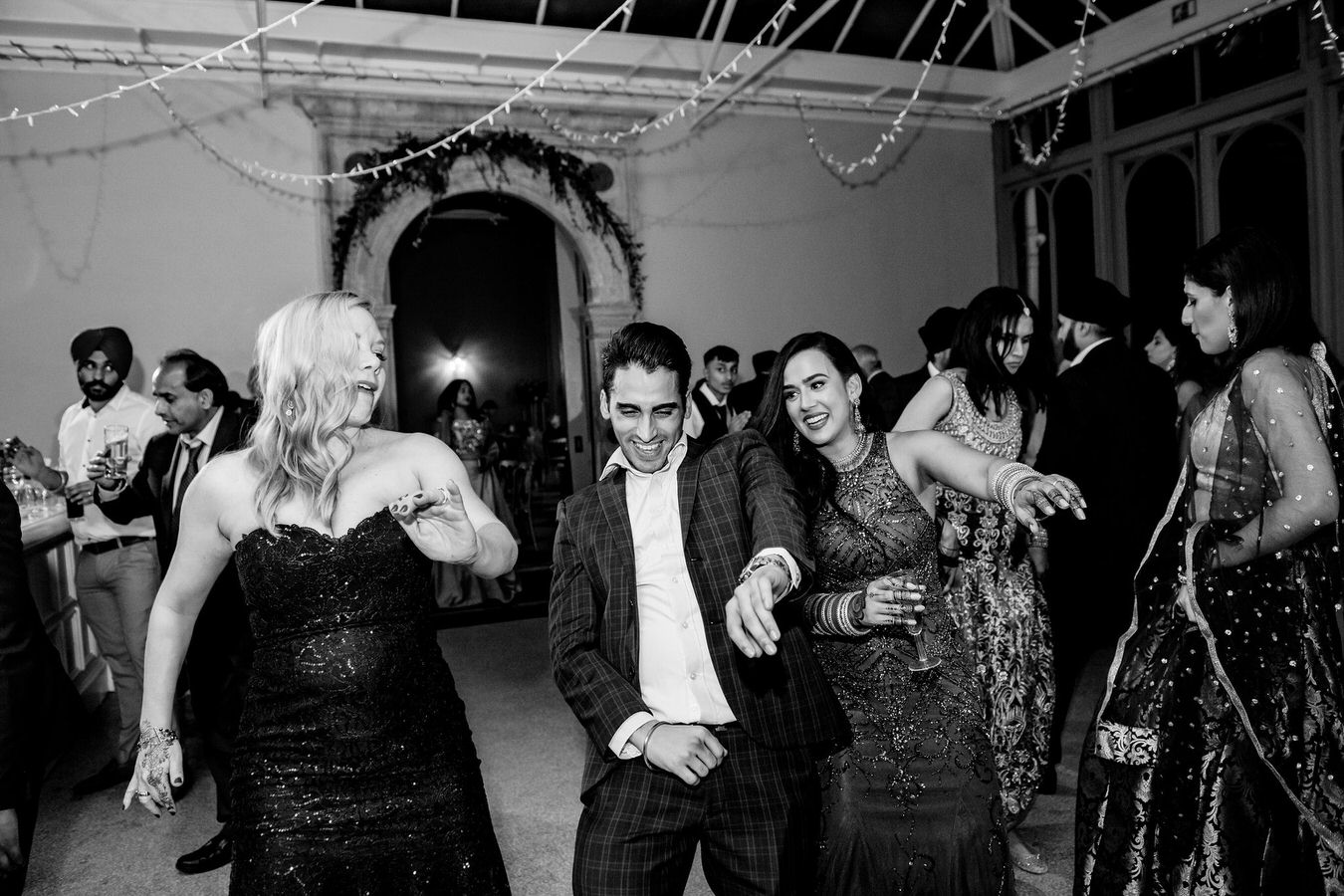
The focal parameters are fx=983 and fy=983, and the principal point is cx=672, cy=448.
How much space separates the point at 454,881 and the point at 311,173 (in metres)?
5.81

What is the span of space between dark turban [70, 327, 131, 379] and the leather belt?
0.80m

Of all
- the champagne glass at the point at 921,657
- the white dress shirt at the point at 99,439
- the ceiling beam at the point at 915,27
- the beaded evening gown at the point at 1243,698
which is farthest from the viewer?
the ceiling beam at the point at 915,27

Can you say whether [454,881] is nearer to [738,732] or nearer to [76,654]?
[738,732]

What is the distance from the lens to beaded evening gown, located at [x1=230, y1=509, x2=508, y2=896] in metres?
1.65

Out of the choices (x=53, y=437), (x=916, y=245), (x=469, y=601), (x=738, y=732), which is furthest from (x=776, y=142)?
(x=738, y=732)

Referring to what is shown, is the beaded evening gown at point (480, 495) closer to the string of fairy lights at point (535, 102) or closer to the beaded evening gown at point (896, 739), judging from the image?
the string of fairy lights at point (535, 102)

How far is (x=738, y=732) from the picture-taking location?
1.81m

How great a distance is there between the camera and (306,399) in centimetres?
174

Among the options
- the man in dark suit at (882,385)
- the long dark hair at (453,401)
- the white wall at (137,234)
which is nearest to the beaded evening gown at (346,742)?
the man in dark suit at (882,385)

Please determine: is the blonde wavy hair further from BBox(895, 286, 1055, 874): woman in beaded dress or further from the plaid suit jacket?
BBox(895, 286, 1055, 874): woman in beaded dress

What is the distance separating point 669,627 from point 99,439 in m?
3.64

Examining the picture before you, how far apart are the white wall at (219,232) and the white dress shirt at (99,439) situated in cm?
167

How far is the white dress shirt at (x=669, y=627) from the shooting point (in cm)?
182

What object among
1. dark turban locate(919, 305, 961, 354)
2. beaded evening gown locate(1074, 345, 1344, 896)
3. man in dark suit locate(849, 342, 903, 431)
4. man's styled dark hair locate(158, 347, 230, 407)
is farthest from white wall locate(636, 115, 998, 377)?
beaded evening gown locate(1074, 345, 1344, 896)
